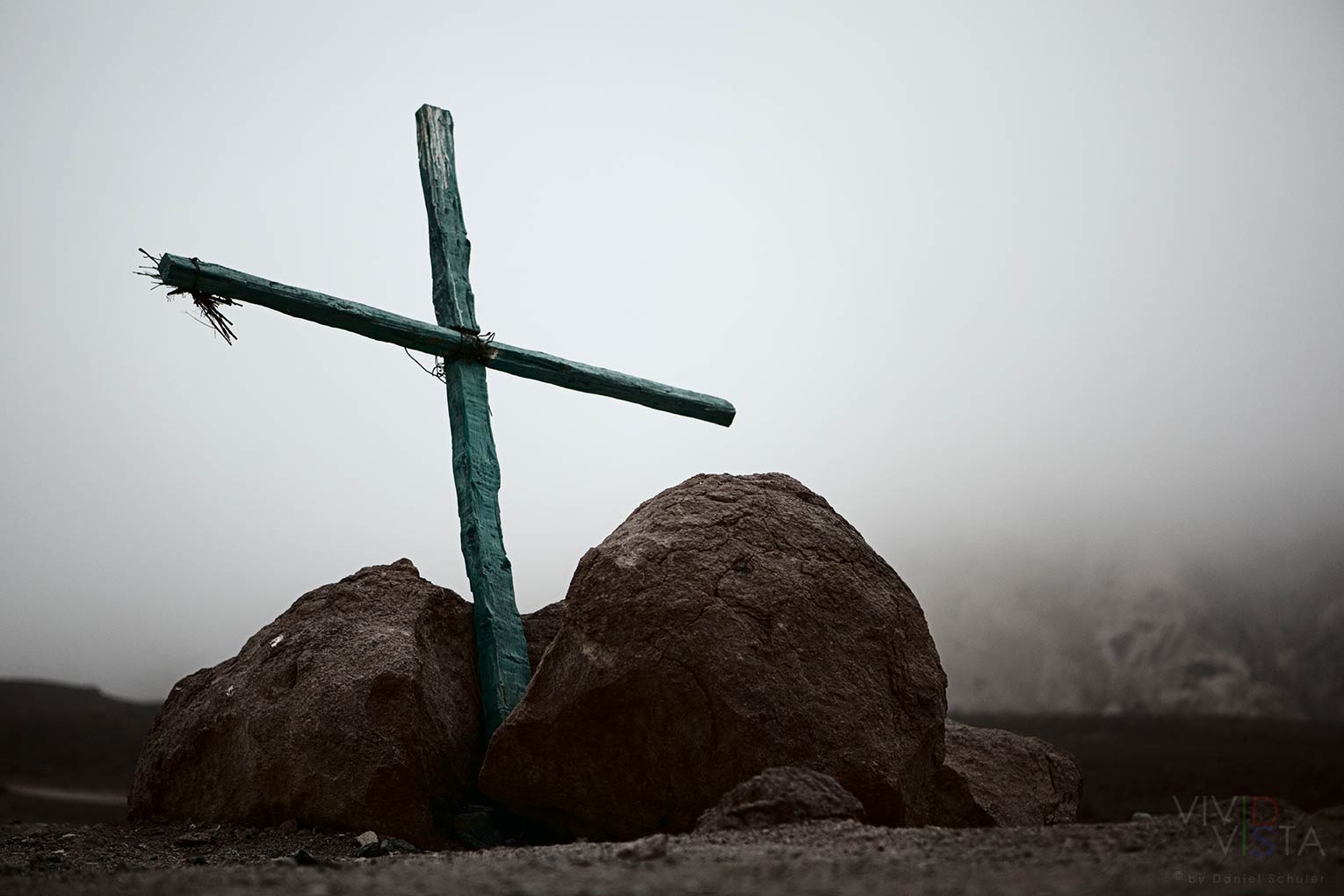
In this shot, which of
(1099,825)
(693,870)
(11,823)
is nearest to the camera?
(693,870)

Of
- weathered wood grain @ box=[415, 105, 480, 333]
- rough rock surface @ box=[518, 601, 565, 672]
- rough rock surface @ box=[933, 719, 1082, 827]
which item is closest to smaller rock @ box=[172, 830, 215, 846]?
rough rock surface @ box=[518, 601, 565, 672]

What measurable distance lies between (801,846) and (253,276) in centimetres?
458

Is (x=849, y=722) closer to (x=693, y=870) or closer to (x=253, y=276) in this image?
(x=693, y=870)

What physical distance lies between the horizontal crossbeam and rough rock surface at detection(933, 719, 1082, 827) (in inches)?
115

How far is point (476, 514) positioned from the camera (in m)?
6.70

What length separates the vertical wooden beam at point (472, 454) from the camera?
636cm

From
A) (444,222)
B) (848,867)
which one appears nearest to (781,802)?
(848,867)

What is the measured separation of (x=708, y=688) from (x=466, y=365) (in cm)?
307

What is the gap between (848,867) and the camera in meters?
3.35

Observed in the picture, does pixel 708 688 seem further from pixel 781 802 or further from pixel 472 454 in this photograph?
pixel 472 454

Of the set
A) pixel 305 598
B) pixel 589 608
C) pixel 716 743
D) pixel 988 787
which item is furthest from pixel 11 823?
pixel 988 787

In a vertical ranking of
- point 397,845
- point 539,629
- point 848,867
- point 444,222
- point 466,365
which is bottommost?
point 397,845

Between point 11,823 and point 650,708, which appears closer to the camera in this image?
point 650,708

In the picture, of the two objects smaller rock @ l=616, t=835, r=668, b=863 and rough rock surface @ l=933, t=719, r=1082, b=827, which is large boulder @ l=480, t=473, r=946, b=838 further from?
smaller rock @ l=616, t=835, r=668, b=863
